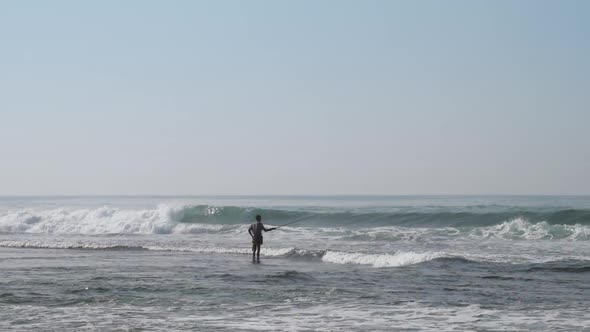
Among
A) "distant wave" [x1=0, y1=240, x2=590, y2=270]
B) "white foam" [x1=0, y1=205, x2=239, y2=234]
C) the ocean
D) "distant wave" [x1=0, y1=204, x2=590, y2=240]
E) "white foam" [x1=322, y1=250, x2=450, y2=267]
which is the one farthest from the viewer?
"white foam" [x1=0, y1=205, x2=239, y2=234]

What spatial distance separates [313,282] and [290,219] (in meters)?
26.8

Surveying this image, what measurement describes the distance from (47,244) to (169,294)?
15986 mm

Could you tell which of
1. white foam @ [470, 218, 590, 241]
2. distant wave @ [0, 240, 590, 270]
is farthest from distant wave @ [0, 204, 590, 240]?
distant wave @ [0, 240, 590, 270]

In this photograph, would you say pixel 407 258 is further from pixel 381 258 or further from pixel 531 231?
pixel 531 231

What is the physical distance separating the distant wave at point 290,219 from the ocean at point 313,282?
0.25 m

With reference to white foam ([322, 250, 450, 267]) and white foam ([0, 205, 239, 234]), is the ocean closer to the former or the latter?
white foam ([322, 250, 450, 267])

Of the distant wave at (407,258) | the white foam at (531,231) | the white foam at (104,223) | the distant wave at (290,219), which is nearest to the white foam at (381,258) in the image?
the distant wave at (407,258)

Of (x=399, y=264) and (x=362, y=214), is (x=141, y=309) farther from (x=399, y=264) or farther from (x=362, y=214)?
Result: (x=362, y=214)

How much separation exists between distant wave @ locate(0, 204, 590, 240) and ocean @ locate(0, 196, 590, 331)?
251mm

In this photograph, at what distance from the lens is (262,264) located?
20.1 metres

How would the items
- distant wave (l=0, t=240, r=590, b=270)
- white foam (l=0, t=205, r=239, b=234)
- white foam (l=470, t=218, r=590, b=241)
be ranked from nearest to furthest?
distant wave (l=0, t=240, r=590, b=270), white foam (l=470, t=218, r=590, b=241), white foam (l=0, t=205, r=239, b=234)

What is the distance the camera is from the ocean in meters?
10.9

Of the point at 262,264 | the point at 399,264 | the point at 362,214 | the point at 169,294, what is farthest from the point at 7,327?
the point at 362,214

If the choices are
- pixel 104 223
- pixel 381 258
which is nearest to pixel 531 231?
pixel 381 258
